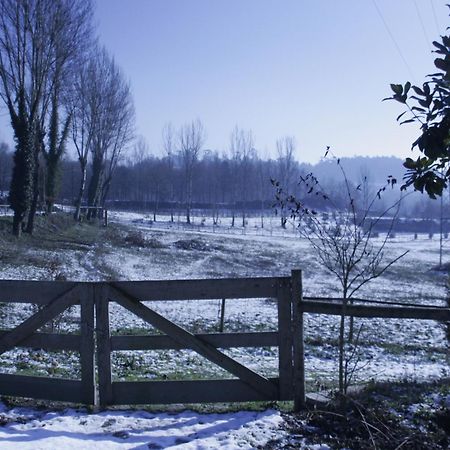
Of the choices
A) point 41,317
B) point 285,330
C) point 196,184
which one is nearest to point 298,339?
point 285,330

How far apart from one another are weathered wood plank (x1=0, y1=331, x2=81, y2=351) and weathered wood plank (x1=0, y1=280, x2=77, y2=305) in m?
0.37

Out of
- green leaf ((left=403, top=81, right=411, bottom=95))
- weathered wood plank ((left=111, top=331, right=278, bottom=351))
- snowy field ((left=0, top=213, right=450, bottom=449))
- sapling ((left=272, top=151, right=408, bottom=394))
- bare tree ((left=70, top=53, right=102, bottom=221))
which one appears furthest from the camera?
bare tree ((left=70, top=53, right=102, bottom=221))

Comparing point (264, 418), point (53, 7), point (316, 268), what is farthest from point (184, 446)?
point (316, 268)

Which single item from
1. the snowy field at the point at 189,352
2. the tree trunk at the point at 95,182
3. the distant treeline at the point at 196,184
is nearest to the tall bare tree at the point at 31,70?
the snowy field at the point at 189,352

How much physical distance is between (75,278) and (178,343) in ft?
60.1

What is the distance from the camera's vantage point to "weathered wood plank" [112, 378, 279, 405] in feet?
18.8

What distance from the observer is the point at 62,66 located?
32156mm

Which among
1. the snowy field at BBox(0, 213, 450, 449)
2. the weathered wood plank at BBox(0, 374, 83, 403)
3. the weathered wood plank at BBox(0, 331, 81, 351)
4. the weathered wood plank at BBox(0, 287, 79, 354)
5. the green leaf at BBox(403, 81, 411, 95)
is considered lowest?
the snowy field at BBox(0, 213, 450, 449)

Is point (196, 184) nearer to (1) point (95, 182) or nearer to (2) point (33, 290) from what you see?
(1) point (95, 182)

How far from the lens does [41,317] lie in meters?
5.70

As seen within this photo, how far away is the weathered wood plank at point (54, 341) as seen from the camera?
5.74 metres

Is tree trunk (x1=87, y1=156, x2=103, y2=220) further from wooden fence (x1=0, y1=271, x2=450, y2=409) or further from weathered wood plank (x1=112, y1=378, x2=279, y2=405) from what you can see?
weathered wood plank (x1=112, y1=378, x2=279, y2=405)

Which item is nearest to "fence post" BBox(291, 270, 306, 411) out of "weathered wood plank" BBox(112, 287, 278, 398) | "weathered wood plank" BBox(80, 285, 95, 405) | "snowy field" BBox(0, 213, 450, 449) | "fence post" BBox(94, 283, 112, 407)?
"snowy field" BBox(0, 213, 450, 449)

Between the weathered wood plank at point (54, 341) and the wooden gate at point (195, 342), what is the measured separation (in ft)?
0.85
